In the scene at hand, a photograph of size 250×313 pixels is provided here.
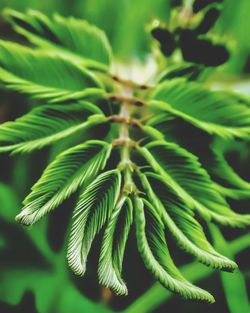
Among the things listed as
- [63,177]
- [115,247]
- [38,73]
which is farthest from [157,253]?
[38,73]

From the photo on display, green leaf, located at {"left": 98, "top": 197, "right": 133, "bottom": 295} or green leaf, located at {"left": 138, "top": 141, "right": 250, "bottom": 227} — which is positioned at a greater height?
green leaf, located at {"left": 138, "top": 141, "right": 250, "bottom": 227}

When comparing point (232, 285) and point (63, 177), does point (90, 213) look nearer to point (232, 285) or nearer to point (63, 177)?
point (63, 177)

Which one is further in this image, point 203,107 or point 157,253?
point 203,107

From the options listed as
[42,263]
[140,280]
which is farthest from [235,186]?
[42,263]

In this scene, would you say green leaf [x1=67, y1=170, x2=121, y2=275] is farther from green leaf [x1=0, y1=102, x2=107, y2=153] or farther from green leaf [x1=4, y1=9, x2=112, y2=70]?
green leaf [x1=4, y1=9, x2=112, y2=70]

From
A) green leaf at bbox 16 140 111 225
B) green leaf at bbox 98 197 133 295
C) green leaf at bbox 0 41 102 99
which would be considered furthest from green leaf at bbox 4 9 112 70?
green leaf at bbox 98 197 133 295

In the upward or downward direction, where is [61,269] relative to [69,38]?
downward

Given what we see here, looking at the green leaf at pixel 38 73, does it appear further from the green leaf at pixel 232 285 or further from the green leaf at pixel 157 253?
the green leaf at pixel 232 285
